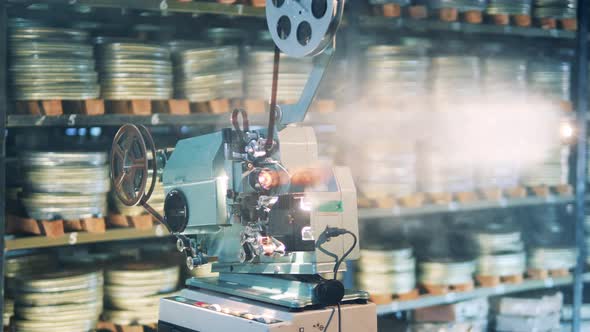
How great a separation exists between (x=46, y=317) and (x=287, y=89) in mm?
1946

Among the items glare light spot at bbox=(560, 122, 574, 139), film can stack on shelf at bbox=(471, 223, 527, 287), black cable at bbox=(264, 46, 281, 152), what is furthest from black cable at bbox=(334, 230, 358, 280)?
glare light spot at bbox=(560, 122, 574, 139)

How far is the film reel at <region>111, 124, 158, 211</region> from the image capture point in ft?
10.3

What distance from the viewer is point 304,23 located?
2.71 m

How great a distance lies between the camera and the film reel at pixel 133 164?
3.13 meters

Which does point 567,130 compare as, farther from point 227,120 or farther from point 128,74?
point 128,74

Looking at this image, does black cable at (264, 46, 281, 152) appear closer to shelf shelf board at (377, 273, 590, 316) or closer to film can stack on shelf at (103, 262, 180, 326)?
film can stack on shelf at (103, 262, 180, 326)

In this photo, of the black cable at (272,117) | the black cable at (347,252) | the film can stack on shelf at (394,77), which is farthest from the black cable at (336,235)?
the film can stack on shelf at (394,77)

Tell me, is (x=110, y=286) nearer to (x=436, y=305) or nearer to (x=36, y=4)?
(x=36, y=4)

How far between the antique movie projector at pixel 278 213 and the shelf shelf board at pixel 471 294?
2.40 meters

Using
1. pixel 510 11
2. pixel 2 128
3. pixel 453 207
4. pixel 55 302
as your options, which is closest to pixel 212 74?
pixel 2 128

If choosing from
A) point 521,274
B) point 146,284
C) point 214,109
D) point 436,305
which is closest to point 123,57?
point 214,109

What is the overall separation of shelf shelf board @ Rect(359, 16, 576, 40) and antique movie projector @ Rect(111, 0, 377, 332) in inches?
102

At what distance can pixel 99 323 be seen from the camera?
15.2ft

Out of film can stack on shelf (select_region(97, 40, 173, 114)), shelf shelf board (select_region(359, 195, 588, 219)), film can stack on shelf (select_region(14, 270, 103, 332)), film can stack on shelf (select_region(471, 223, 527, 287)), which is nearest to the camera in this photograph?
film can stack on shelf (select_region(14, 270, 103, 332))
